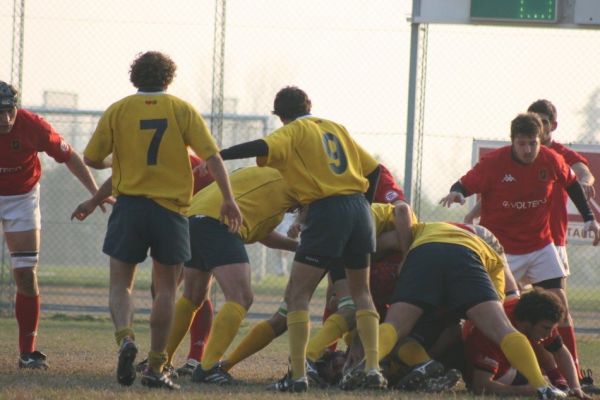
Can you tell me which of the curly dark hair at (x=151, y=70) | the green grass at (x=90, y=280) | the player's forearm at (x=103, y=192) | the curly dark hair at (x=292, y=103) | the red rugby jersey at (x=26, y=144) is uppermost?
the curly dark hair at (x=151, y=70)

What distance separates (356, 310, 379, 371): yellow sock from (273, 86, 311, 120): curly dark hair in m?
1.30

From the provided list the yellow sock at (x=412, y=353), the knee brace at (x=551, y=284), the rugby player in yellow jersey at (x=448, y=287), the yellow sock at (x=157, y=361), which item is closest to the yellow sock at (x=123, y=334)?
the yellow sock at (x=157, y=361)

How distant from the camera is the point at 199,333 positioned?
9.24 m

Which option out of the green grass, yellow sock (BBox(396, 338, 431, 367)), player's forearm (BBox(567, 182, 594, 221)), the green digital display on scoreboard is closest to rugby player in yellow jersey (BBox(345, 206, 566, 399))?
yellow sock (BBox(396, 338, 431, 367))

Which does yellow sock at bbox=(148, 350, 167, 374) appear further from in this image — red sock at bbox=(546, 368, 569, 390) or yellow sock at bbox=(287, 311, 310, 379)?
red sock at bbox=(546, 368, 569, 390)

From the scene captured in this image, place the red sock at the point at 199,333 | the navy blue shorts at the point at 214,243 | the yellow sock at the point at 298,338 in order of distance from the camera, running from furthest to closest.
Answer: the red sock at the point at 199,333 < the navy blue shorts at the point at 214,243 < the yellow sock at the point at 298,338

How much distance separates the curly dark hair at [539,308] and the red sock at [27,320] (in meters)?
3.54

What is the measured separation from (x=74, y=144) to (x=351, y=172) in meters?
10.4

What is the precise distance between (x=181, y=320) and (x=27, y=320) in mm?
1379

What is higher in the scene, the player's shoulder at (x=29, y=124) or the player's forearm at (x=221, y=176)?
the player's shoulder at (x=29, y=124)

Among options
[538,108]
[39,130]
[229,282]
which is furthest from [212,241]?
[538,108]

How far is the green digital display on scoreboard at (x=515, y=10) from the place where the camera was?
1279 cm

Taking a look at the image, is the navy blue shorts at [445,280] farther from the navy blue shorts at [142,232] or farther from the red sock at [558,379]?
the navy blue shorts at [142,232]

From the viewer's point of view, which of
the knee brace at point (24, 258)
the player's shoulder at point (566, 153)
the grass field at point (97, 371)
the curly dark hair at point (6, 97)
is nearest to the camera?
the grass field at point (97, 371)
